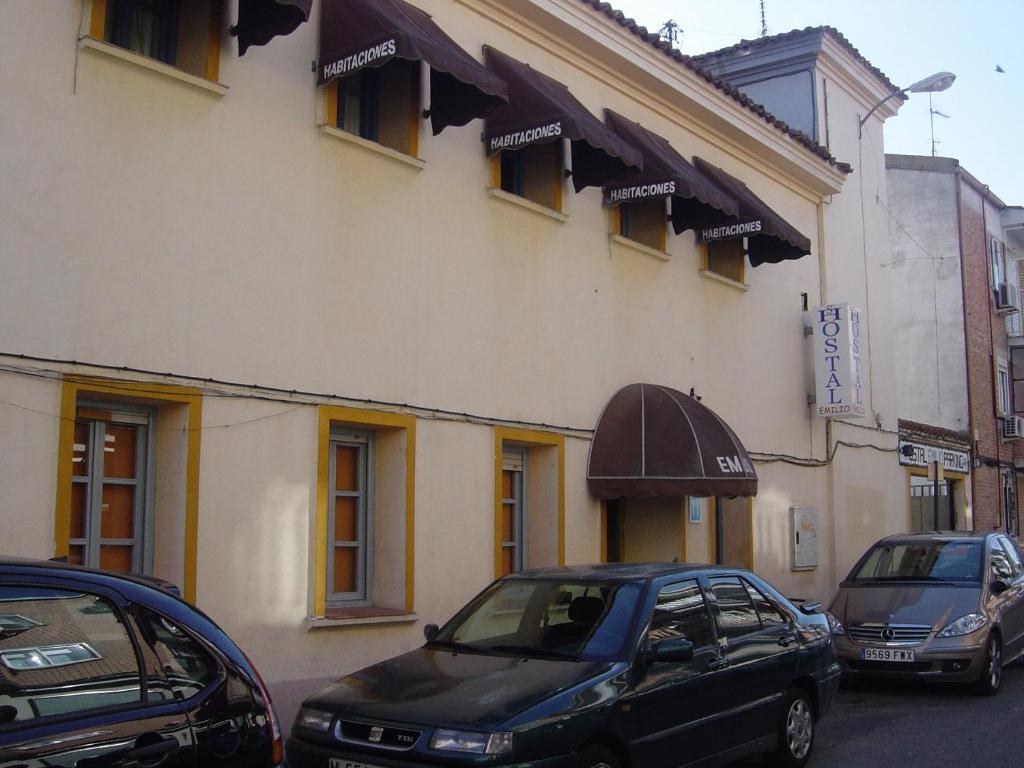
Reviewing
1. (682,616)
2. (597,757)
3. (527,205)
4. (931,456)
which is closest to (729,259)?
(527,205)

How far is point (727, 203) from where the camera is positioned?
1388 centimetres

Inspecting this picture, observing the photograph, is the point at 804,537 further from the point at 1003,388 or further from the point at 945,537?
the point at 1003,388

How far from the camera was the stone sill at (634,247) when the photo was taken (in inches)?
522

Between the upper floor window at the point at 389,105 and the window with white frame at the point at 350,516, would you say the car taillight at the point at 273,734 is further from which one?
the upper floor window at the point at 389,105

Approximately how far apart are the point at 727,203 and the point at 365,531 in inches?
258

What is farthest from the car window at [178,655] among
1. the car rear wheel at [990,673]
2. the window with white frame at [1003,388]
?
the window with white frame at [1003,388]

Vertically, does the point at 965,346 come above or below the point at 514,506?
above

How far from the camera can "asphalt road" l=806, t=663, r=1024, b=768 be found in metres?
8.53

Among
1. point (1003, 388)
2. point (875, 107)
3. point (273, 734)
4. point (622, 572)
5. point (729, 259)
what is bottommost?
point (273, 734)

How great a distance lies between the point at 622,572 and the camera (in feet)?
24.4

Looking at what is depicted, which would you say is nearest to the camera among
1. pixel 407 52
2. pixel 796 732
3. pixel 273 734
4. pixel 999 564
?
pixel 273 734

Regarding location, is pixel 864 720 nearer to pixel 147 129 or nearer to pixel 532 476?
pixel 532 476

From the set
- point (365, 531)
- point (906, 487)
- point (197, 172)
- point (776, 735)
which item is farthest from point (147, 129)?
point (906, 487)

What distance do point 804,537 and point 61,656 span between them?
47.3 feet
